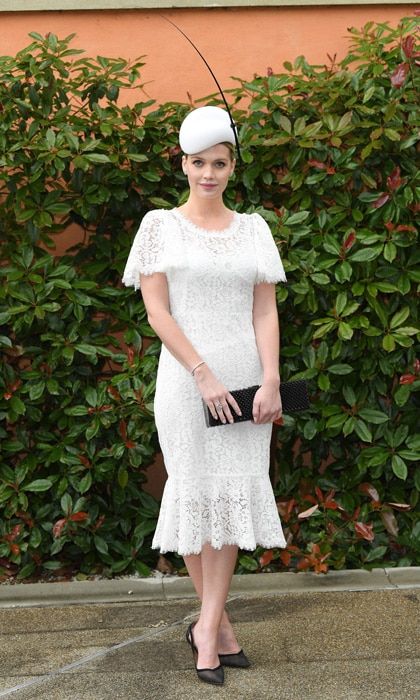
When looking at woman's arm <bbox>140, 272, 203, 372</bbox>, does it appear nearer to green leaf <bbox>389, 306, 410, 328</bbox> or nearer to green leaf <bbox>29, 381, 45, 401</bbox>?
green leaf <bbox>29, 381, 45, 401</bbox>

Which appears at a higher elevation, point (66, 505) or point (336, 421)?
point (336, 421)

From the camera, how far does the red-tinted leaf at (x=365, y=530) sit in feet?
15.8

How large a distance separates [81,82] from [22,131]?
330 mm

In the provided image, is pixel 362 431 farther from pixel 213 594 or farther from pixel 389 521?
pixel 213 594

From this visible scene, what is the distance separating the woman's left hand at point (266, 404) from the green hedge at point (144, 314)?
112cm

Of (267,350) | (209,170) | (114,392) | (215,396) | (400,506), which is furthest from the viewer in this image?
(400,506)

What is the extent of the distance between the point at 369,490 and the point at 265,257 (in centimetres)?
155

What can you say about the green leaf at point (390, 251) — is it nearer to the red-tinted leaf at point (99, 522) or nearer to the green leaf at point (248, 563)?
the green leaf at point (248, 563)

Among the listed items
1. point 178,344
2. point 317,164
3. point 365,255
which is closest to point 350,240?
point 365,255

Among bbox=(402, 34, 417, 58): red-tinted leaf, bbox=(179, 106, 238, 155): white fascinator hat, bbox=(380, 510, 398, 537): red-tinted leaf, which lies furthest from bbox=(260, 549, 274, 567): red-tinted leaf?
bbox=(402, 34, 417, 58): red-tinted leaf

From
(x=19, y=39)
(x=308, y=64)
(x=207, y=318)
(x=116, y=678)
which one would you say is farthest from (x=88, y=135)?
(x=116, y=678)

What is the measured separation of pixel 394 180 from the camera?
480 centimetres

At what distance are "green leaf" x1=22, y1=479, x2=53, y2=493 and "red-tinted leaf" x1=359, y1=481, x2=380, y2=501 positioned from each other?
134 centimetres

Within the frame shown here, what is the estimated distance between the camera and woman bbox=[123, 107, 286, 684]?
3.69 metres
